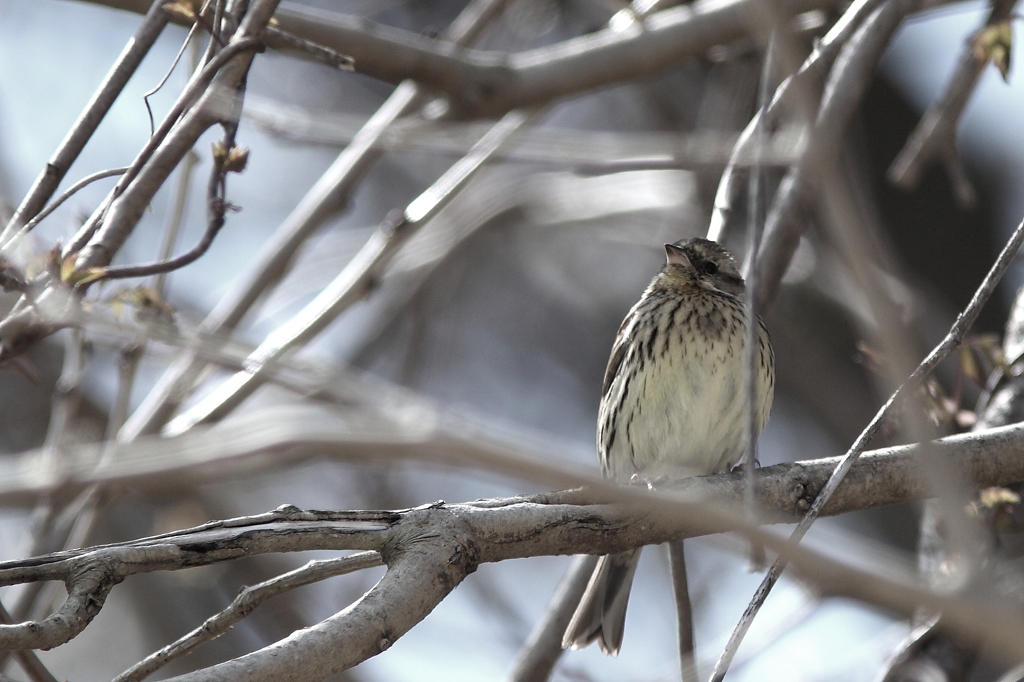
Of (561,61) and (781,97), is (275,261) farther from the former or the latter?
(781,97)

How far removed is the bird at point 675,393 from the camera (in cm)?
418

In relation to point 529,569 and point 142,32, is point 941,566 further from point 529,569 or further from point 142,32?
point 529,569

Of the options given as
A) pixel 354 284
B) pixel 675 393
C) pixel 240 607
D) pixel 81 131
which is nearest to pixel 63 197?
pixel 81 131

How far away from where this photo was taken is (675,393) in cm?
425

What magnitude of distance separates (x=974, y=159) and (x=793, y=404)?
211cm

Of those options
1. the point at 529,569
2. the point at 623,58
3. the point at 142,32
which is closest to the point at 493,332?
the point at 529,569

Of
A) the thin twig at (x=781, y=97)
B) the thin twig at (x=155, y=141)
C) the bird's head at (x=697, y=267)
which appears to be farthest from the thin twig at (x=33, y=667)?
the bird's head at (x=697, y=267)

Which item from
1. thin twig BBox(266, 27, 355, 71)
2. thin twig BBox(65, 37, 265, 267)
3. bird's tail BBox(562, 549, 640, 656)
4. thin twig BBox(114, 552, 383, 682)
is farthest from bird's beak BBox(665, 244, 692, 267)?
thin twig BBox(114, 552, 383, 682)

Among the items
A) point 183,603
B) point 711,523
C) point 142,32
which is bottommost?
point 711,523

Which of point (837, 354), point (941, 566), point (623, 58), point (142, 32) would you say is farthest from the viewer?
point (837, 354)

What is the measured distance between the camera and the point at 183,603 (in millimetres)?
7281

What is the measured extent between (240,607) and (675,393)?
2.26 m

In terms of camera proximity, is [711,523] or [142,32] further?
[142,32]

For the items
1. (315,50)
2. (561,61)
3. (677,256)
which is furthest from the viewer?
(561,61)
